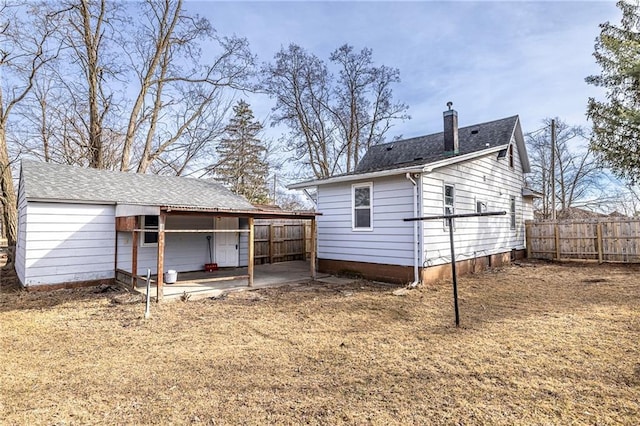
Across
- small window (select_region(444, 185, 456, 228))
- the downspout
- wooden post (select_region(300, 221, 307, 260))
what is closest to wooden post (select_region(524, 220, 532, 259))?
small window (select_region(444, 185, 456, 228))

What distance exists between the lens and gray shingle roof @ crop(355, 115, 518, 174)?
1308 centimetres

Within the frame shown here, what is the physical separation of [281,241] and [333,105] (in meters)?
12.0

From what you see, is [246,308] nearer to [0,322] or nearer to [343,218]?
[0,322]

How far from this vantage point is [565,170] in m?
24.9

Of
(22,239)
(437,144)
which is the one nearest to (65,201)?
(22,239)

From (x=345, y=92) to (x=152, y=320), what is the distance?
20.0 meters

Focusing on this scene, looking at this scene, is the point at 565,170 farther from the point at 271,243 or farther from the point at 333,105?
the point at 271,243

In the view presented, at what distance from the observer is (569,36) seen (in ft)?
33.7

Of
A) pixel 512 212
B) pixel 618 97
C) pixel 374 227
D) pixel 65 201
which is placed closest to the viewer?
pixel 65 201

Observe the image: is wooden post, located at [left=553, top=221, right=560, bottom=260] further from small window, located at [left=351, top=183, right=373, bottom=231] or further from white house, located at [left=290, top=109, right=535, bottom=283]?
small window, located at [left=351, top=183, right=373, bottom=231]

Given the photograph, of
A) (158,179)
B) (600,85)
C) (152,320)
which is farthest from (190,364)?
(600,85)

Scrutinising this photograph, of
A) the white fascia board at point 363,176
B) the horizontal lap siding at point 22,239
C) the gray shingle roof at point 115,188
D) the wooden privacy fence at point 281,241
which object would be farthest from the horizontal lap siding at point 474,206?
the horizontal lap siding at point 22,239

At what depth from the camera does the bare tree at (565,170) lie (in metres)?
24.2

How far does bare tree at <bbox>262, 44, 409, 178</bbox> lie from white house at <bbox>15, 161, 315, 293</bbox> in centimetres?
1231
